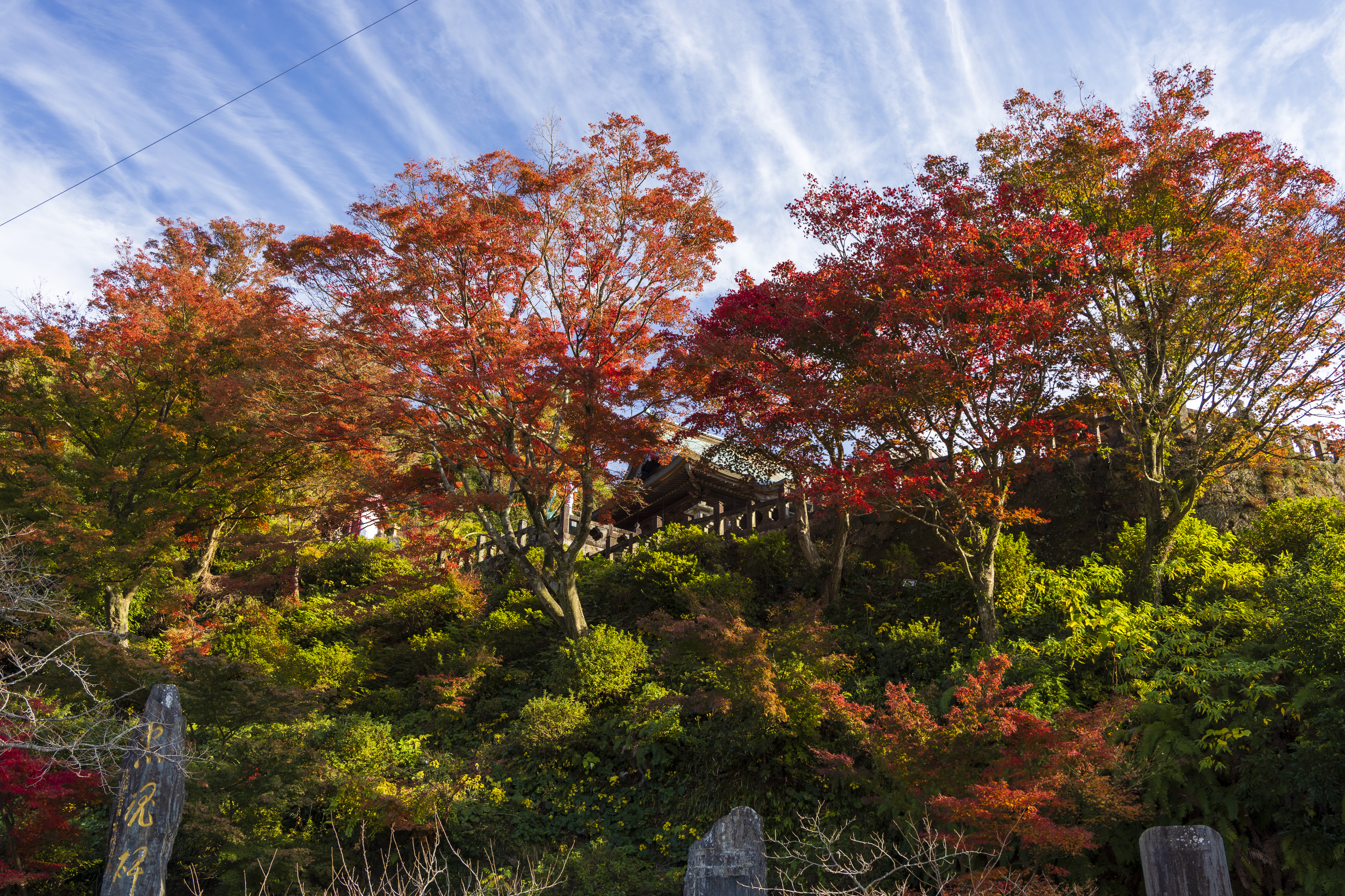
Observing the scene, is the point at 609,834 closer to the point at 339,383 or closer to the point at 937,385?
the point at 937,385

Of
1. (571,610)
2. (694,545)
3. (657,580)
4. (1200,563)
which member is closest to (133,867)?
(571,610)

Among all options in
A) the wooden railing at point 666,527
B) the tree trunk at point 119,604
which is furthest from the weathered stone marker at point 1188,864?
the tree trunk at point 119,604

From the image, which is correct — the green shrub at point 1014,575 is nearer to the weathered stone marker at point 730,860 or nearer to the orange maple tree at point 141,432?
the weathered stone marker at point 730,860

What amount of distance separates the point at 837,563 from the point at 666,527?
485cm

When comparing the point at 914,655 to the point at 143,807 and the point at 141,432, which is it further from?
the point at 141,432

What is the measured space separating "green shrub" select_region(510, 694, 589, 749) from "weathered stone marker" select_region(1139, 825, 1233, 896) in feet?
27.2

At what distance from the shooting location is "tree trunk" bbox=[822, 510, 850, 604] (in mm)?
12859

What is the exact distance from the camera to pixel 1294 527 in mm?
10383

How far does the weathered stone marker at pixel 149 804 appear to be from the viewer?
23.2 feet

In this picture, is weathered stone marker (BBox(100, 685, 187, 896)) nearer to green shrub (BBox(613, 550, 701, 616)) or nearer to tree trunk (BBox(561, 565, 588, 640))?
tree trunk (BBox(561, 565, 588, 640))

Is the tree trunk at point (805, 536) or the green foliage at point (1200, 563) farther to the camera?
the tree trunk at point (805, 536)

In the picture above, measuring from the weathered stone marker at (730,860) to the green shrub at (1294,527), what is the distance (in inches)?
355

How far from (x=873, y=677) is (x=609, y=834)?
3816 mm

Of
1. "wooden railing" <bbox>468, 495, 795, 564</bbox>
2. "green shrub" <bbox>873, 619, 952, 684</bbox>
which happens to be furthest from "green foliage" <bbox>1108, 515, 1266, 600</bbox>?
"wooden railing" <bbox>468, 495, 795, 564</bbox>
